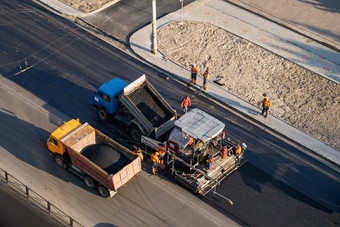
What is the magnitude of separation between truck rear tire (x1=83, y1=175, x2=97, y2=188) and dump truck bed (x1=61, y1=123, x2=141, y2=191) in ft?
1.28

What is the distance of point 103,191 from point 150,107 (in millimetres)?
6175

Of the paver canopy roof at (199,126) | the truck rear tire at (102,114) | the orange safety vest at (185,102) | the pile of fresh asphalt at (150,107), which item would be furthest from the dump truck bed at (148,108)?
the orange safety vest at (185,102)

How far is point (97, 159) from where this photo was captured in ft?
87.9

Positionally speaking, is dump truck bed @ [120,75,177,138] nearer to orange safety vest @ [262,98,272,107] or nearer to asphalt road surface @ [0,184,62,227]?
orange safety vest @ [262,98,272,107]

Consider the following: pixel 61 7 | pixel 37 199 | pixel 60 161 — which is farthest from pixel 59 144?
pixel 61 7

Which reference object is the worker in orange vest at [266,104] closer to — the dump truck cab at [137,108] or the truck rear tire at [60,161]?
the dump truck cab at [137,108]

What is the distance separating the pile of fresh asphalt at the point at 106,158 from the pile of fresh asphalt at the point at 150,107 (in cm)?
337

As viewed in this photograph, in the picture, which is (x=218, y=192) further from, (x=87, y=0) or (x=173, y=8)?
(x=87, y=0)

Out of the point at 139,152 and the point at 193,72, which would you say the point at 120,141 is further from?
the point at 193,72

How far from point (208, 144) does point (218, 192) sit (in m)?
2.84

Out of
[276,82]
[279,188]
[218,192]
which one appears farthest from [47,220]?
Answer: [276,82]

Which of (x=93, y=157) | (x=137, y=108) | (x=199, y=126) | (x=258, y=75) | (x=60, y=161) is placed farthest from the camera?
(x=258, y=75)

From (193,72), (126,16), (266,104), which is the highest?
(266,104)

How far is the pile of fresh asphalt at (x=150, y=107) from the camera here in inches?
1163
